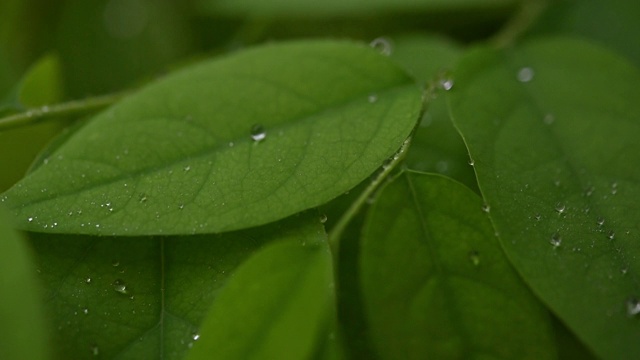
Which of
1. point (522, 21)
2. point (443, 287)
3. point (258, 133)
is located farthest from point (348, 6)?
point (443, 287)

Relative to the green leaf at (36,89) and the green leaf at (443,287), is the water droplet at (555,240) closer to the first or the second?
the green leaf at (443,287)

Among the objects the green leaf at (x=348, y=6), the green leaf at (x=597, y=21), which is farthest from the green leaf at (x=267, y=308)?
the green leaf at (x=597, y=21)

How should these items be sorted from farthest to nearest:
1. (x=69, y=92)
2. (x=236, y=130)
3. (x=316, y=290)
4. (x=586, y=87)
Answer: (x=69, y=92) → (x=586, y=87) → (x=236, y=130) → (x=316, y=290)

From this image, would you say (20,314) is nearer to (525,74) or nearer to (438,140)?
(438,140)

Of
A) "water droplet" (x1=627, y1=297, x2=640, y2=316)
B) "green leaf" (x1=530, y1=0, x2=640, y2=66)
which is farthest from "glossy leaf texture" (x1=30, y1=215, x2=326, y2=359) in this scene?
"green leaf" (x1=530, y1=0, x2=640, y2=66)

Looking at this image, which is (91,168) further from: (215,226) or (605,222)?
(605,222)

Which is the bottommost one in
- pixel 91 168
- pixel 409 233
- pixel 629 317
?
pixel 629 317

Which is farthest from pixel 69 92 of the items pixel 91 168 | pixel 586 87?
pixel 586 87
